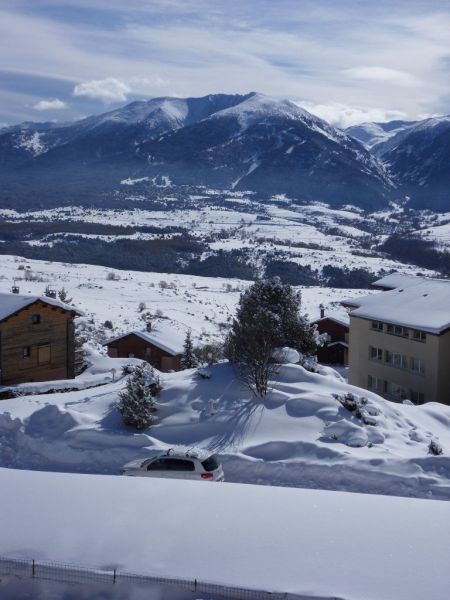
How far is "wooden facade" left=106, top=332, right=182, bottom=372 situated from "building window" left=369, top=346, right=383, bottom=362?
13137mm

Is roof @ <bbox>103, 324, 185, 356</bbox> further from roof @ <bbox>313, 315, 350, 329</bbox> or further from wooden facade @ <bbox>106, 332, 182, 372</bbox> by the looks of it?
roof @ <bbox>313, 315, 350, 329</bbox>

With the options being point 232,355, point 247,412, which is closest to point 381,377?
point 232,355

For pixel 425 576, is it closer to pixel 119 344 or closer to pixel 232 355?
pixel 232 355

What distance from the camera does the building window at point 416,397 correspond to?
30842 mm

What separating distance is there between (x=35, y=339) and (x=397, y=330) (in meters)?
16.7

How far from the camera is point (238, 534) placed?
462 inches

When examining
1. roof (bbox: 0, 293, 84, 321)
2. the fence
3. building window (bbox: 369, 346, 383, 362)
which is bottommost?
the fence

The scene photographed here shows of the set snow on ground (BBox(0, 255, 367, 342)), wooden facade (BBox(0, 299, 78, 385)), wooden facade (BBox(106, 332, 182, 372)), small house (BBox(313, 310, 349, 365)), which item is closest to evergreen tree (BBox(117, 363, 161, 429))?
wooden facade (BBox(0, 299, 78, 385))

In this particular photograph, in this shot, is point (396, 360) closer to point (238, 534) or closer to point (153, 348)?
point (153, 348)

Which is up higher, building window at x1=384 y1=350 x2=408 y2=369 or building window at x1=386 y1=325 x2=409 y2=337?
building window at x1=386 y1=325 x2=409 y2=337

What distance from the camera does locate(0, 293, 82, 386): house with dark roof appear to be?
29.8 meters

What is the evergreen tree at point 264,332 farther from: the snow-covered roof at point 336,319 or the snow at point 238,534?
the snow-covered roof at point 336,319

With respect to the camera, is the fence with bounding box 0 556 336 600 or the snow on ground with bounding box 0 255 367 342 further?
the snow on ground with bounding box 0 255 367 342

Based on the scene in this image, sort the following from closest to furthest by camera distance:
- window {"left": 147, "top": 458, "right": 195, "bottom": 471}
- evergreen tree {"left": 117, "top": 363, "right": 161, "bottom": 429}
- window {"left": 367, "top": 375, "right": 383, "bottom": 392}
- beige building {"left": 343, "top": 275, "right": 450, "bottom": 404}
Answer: window {"left": 147, "top": 458, "right": 195, "bottom": 471} < evergreen tree {"left": 117, "top": 363, "right": 161, "bottom": 429} < beige building {"left": 343, "top": 275, "right": 450, "bottom": 404} < window {"left": 367, "top": 375, "right": 383, "bottom": 392}
